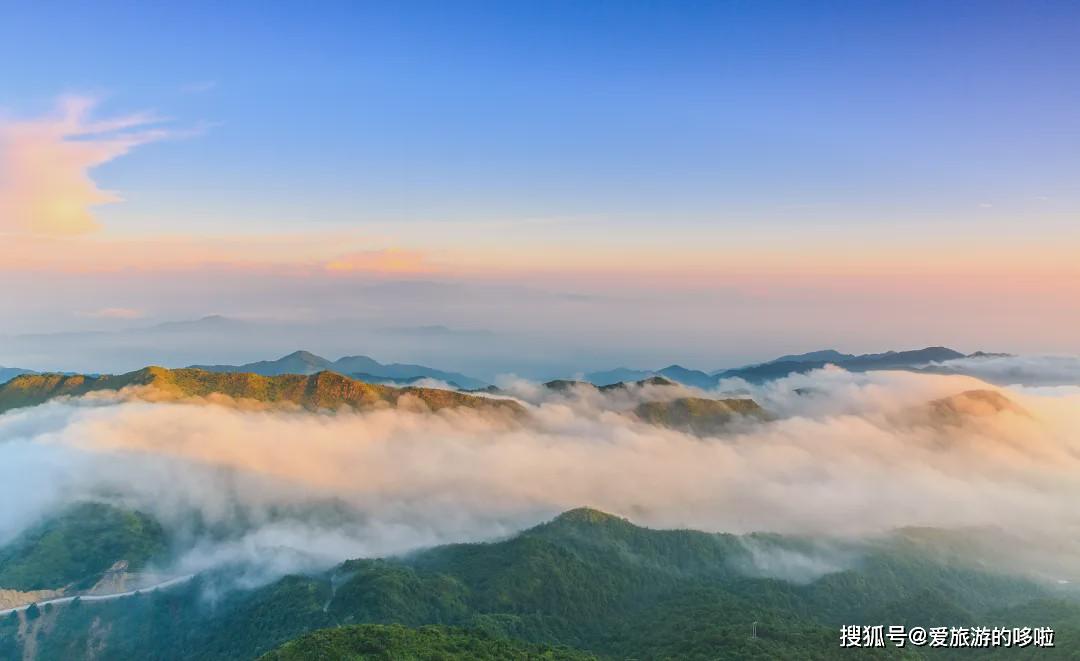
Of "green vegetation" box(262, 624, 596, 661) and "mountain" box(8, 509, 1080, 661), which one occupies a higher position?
"green vegetation" box(262, 624, 596, 661)

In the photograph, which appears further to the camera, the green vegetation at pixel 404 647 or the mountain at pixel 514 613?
the mountain at pixel 514 613

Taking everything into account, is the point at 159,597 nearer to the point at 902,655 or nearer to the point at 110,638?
the point at 110,638

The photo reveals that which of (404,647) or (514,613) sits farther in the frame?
(514,613)

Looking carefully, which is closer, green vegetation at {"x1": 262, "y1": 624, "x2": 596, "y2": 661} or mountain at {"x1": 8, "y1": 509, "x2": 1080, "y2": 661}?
green vegetation at {"x1": 262, "y1": 624, "x2": 596, "y2": 661}

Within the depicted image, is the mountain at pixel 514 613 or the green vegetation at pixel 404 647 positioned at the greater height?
the green vegetation at pixel 404 647

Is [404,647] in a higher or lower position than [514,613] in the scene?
higher

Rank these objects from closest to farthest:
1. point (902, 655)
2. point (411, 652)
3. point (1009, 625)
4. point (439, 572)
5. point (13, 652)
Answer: point (411, 652) → point (902, 655) → point (1009, 625) → point (13, 652) → point (439, 572)

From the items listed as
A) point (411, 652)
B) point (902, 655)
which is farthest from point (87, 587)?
point (902, 655)

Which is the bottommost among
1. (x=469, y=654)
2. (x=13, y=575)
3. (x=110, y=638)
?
(x=110, y=638)
